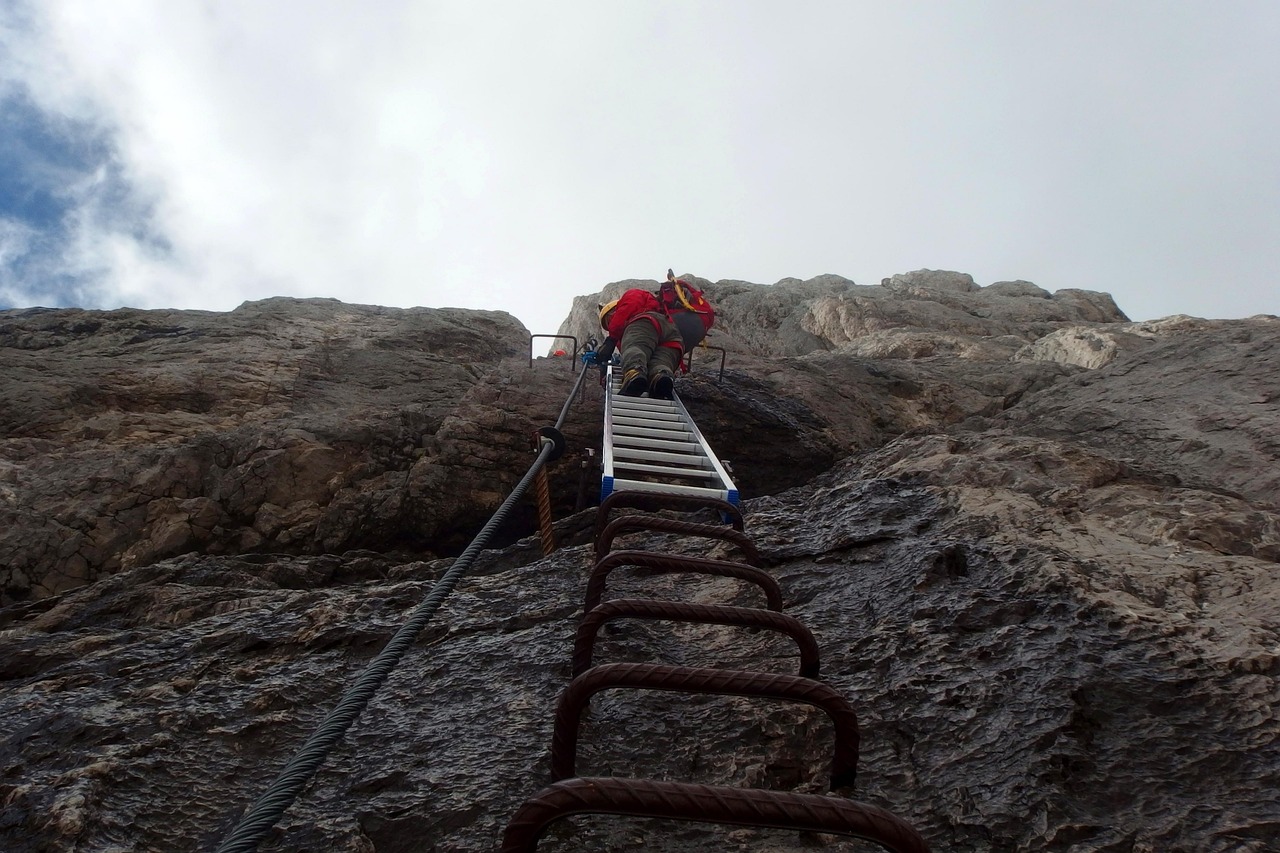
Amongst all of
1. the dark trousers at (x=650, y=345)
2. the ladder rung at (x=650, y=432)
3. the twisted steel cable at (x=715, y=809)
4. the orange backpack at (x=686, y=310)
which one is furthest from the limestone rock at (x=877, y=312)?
the twisted steel cable at (x=715, y=809)

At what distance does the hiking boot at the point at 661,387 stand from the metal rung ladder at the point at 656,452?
0.28 feet

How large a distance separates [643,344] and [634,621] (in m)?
5.47

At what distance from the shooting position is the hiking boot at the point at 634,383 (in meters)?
8.06

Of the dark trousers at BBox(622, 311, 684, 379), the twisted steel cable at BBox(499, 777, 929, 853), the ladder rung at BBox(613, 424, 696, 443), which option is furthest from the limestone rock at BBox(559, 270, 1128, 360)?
the twisted steel cable at BBox(499, 777, 929, 853)

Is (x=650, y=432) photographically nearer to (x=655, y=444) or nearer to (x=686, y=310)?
(x=655, y=444)

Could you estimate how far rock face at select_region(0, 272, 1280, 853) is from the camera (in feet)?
7.40

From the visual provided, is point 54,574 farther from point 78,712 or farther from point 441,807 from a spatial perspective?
point 441,807

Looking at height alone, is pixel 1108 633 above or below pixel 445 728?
above

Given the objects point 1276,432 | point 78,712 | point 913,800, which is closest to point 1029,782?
point 913,800

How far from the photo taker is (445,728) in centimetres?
276

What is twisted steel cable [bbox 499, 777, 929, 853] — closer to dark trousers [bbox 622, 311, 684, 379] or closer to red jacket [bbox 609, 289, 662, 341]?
dark trousers [bbox 622, 311, 684, 379]

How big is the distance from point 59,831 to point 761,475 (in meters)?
5.94

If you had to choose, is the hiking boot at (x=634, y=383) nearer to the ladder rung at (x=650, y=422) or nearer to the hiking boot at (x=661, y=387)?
the hiking boot at (x=661, y=387)

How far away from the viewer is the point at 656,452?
638 centimetres
